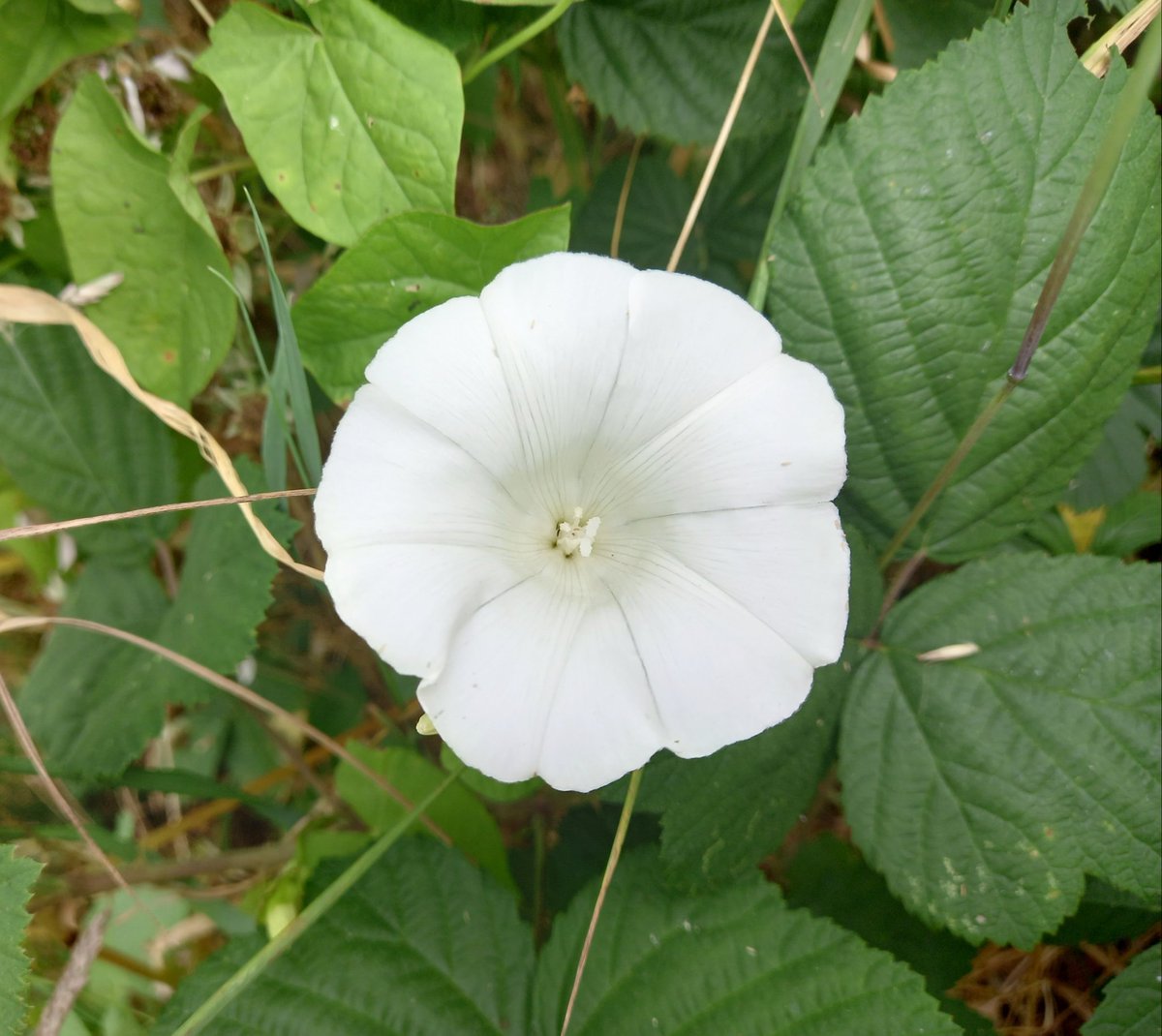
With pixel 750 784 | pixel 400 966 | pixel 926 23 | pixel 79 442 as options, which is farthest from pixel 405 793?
pixel 926 23

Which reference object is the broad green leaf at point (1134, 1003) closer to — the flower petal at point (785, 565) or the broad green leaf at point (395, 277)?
the flower petal at point (785, 565)

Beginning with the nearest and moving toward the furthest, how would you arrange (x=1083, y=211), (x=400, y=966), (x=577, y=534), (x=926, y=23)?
(x=1083, y=211) < (x=577, y=534) < (x=400, y=966) < (x=926, y=23)

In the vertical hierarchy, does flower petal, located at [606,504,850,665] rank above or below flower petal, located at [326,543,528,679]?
above

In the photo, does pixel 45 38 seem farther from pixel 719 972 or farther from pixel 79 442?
pixel 719 972

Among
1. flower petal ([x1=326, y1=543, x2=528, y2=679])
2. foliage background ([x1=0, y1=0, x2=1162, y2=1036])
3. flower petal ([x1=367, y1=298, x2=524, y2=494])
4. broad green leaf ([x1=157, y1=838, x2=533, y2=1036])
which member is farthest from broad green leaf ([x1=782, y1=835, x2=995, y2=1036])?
flower petal ([x1=367, y1=298, x2=524, y2=494])

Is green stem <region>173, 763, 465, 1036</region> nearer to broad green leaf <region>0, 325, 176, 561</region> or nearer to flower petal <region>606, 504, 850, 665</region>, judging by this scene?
flower petal <region>606, 504, 850, 665</region>

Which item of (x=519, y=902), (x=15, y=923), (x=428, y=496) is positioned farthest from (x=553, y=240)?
(x=519, y=902)
